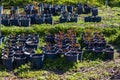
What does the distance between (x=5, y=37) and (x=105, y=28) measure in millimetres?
3644

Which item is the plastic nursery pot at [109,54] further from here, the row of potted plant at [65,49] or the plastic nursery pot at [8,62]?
A: the plastic nursery pot at [8,62]

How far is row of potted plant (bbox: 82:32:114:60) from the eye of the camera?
34.7 feet

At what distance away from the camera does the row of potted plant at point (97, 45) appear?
1057 centimetres

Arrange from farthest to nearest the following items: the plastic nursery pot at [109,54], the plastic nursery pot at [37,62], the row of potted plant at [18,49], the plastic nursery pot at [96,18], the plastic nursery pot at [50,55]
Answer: the plastic nursery pot at [96,18] < the plastic nursery pot at [109,54] < the plastic nursery pot at [50,55] < the row of potted plant at [18,49] < the plastic nursery pot at [37,62]

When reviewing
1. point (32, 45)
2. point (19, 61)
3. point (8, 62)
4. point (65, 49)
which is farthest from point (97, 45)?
point (8, 62)

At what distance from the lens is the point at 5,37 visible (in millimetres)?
12211

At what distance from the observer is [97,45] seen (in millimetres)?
11297

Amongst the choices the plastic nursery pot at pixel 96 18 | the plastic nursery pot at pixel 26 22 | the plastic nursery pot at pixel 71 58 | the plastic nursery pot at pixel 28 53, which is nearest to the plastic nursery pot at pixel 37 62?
the plastic nursery pot at pixel 28 53

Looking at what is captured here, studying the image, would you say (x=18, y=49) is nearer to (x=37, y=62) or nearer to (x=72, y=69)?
(x=37, y=62)

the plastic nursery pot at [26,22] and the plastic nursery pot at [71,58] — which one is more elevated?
the plastic nursery pot at [26,22]

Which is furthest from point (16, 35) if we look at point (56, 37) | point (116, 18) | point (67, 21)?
point (116, 18)

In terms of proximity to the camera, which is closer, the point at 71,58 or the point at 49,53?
the point at 71,58

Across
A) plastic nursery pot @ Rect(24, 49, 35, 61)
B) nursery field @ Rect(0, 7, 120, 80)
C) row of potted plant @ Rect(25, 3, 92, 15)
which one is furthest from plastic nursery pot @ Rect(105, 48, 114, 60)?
row of potted plant @ Rect(25, 3, 92, 15)

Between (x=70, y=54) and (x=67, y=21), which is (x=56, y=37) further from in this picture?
(x=67, y=21)
